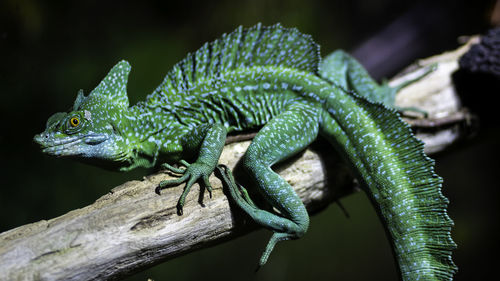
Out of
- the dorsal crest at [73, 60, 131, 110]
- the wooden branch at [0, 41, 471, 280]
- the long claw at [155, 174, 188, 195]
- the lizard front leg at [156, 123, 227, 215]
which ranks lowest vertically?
the wooden branch at [0, 41, 471, 280]

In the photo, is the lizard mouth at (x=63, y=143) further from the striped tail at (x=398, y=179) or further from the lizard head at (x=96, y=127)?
the striped tail at (x=398, y=179)

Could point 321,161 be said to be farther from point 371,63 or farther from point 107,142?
point 371,63

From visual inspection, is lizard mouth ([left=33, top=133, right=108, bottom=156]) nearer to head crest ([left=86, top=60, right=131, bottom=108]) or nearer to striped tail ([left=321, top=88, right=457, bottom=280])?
head crest ([left=86, top=60, right=131, bottom=108])

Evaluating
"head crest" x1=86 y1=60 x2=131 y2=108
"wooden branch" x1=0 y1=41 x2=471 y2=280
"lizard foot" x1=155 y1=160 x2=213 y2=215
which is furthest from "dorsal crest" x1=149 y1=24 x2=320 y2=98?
"lizard foot" x1=155 y1=160 x2=213 y2=215

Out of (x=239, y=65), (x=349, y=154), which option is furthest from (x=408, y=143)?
(x=239, y=65)

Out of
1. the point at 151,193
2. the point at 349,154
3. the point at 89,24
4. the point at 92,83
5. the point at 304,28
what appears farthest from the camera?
the point at 304,28

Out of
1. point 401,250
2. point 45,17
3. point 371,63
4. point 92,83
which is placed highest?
point 371,63

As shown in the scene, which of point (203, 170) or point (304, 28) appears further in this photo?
point (304, 28)
